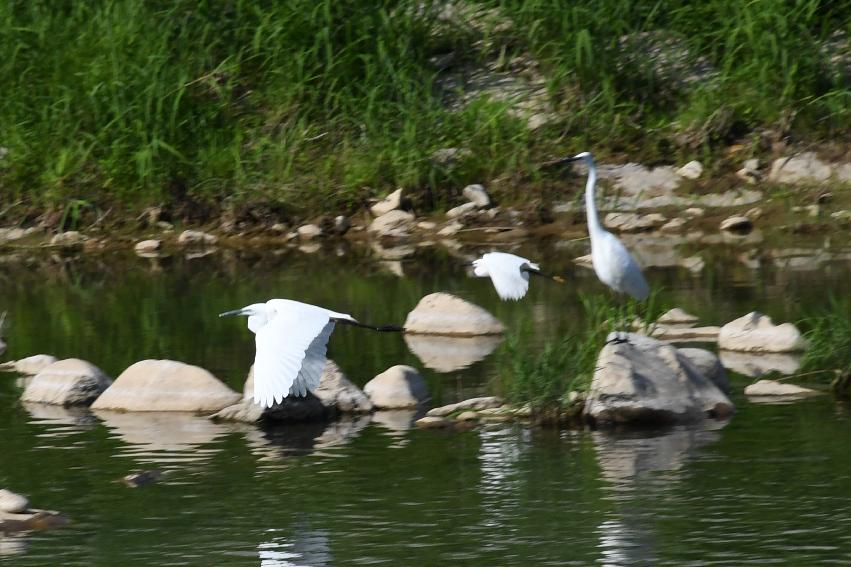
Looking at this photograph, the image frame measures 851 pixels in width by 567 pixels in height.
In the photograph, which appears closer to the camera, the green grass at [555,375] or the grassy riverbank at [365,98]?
the green grass at [555,375]

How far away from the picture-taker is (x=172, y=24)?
16.3m

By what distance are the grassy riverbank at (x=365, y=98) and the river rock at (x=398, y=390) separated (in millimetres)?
6611

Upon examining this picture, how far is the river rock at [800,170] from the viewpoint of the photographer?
1476 cm

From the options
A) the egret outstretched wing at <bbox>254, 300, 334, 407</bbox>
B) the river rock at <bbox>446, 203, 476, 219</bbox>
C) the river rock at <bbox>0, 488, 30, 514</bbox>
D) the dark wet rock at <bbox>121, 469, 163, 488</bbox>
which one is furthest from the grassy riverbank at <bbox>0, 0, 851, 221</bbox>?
the river rock at <bbox>0, 488, 30, 514</bbox>

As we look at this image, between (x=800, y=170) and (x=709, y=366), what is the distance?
269 inches

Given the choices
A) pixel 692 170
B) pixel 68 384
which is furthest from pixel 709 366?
pixel 692 170

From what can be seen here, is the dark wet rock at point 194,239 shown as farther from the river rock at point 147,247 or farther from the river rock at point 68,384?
the river rock at point 68,384

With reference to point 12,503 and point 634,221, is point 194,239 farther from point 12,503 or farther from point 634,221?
point 12,503

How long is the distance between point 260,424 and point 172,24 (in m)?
8.68

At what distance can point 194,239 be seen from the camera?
50.2ft

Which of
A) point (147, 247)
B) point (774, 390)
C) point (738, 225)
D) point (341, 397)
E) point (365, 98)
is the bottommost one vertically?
point (774, 390)

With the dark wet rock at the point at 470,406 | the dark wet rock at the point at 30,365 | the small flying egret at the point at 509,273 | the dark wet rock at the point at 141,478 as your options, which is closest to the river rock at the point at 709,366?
the small flying egret at the point at 509,273

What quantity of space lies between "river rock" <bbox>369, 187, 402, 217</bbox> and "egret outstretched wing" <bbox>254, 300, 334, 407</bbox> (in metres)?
7.48

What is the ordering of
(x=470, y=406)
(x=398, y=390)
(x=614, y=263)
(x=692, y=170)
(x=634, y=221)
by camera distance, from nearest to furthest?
(x=470, y=406), (x=398, y=390), (x=614, y=263), (x=634, y=221), (x=692, y=170)
